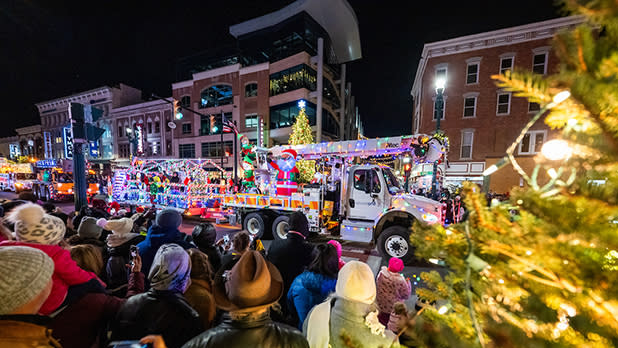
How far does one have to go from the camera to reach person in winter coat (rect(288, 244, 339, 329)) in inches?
92.7

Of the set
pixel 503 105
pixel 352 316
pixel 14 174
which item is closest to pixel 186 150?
pixel 14 174

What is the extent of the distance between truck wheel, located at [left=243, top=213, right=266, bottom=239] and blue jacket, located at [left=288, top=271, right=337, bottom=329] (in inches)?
240

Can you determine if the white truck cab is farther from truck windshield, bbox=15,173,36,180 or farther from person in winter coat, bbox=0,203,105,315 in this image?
truck windshield, bbox=15,173,36,180

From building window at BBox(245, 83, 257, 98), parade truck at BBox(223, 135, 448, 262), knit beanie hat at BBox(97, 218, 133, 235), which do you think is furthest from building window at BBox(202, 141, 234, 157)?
knit beanie hat at BBox(97, 218, 133, 235)

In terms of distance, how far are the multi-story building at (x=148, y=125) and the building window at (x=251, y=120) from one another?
456 inches

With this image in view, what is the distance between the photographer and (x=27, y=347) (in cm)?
117

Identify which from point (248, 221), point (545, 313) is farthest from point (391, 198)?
point (545, 313)

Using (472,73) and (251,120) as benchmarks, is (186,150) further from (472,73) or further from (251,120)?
(472,73)

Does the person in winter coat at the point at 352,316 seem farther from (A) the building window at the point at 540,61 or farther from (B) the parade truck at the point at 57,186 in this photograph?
(A) the building window at the point at 540,61

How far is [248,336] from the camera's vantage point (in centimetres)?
123

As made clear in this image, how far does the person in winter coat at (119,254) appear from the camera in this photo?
288cm

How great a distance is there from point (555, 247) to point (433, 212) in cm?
595

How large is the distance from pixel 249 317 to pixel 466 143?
24.9 metres

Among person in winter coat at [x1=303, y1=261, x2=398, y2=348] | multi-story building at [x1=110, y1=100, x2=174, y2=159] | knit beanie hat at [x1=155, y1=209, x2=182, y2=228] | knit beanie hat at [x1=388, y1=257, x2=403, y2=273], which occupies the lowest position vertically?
knit beanie hat at [x1=388, y1=257, x2=403, y2=273]
